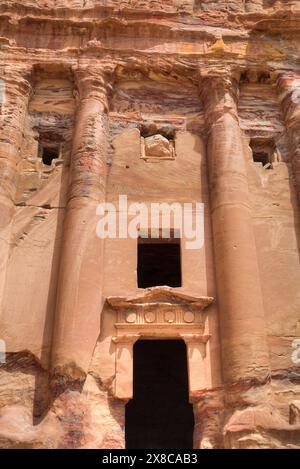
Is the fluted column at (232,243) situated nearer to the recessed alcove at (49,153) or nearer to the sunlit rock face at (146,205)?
the sunlit rock face at (146,205)

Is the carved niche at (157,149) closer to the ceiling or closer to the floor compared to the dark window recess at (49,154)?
closer to the floor

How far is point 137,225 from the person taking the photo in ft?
32.2

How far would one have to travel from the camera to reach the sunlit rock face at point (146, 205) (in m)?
8.17

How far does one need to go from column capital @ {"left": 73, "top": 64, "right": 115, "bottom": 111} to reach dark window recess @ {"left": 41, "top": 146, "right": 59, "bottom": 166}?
4.24ft

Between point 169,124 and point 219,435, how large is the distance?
662 cm

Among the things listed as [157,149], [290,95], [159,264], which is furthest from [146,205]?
[290,95]

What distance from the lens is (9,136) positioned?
34.2 feet

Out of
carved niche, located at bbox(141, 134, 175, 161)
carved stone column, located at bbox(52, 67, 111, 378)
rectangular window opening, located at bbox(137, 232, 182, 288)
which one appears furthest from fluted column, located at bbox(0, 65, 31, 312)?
rectangular window opening, located at bbox(137, 232, 182, 288)

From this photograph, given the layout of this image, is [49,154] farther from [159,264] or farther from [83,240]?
[159,264]

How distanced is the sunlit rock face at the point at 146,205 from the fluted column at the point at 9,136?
0.04 meters

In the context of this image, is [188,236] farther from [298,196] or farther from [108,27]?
[108,27]

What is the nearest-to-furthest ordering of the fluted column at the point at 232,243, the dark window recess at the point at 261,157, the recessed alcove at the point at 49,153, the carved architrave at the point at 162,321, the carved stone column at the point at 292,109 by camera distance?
the fluted column at the point at 232,243
the carved architrave at the point at 162,321
the carved stone column at the point at 292,109
the recessed alcove at the point at 49,153
the dark window recess at the point at 261,157

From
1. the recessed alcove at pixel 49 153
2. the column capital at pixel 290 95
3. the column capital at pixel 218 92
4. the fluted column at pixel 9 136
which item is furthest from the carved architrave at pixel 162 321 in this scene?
the column capital at pixel 290 95
